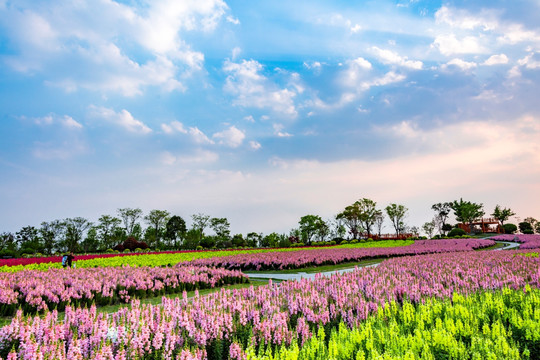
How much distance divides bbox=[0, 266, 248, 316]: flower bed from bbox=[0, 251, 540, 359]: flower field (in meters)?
4.51

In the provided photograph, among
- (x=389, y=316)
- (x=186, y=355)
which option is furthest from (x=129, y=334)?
(x=389, y=316)

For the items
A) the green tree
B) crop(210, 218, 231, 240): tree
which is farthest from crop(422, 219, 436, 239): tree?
crop(210, 218, 231, 240): tree

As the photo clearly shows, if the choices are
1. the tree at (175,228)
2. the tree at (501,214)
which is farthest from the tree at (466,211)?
the tree at (175,228)

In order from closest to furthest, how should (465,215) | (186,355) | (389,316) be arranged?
(186,355)
(389,316)
(465,215)

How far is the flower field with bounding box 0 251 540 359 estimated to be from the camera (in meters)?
4.14

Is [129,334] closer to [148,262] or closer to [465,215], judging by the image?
[148,262]

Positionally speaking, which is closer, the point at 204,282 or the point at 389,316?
the point at 389,316

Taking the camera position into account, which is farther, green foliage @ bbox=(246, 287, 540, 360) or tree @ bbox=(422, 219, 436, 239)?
tree @ bbox=(422, 219, 436, 239)

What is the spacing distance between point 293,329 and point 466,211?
81.6 m

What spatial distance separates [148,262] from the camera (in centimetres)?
2169

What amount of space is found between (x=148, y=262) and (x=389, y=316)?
1874 centimetres

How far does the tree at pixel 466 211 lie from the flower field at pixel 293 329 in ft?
252

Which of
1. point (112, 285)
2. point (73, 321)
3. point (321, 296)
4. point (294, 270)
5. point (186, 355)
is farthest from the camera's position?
point (294, 270)

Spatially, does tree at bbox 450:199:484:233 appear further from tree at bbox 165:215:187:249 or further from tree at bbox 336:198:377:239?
tree at bbox 165:215:187:249
